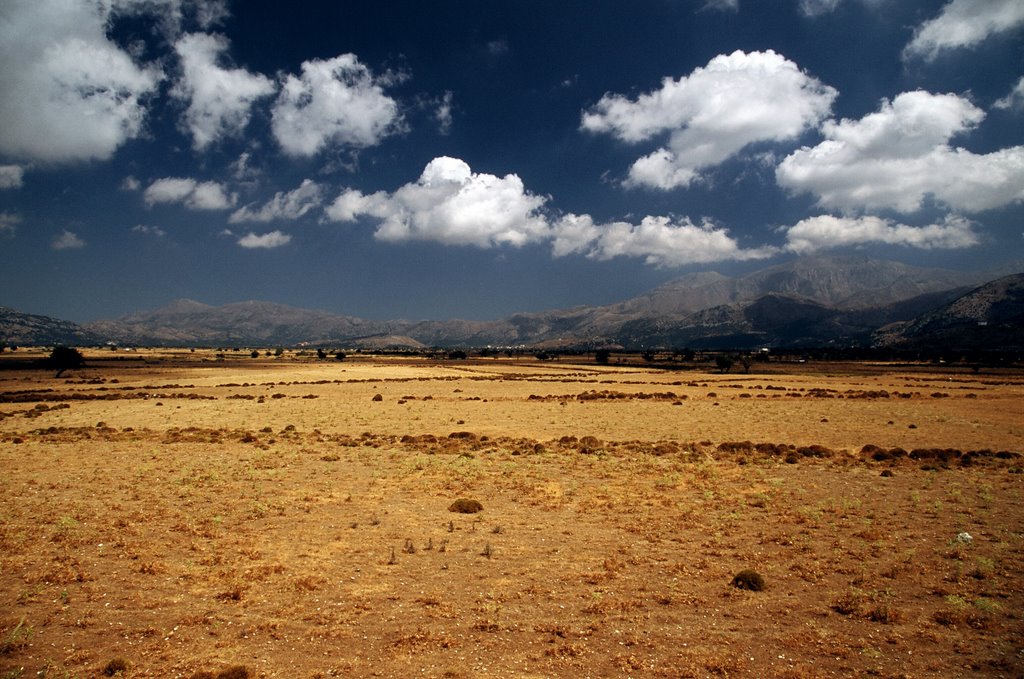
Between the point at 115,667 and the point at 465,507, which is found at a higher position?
the point at 115,667

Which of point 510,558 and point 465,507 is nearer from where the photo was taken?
point 510,558

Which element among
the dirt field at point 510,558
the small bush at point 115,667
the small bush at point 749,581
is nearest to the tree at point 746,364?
the dirt field at point 510,558

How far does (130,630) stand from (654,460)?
Result: 22141mm

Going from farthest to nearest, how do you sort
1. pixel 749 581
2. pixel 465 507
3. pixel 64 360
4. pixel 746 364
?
1. pixel 746 364
2. pixel 64 360
3. pixel 465 507
4. pixel 749 581

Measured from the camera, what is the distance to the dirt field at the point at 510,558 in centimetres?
885

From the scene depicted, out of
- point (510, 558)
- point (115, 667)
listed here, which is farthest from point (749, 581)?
point (115, 667)

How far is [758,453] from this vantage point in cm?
2828

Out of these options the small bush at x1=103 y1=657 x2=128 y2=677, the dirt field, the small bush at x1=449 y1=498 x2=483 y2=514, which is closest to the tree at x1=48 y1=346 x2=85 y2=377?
the dirt field

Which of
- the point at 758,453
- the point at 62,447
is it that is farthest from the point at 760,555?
the point at 62,447

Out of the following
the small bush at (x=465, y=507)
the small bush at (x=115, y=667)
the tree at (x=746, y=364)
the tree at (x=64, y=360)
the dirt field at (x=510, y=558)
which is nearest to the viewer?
the small bush at (x=115, y=667)

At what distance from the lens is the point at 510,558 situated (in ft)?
43.9

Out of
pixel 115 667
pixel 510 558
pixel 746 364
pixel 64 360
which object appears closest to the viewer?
pixel 115 667

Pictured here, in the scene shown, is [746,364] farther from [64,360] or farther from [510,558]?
[64,360]

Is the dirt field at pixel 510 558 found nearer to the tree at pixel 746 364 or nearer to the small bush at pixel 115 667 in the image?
the small bush at pixel 115 667
